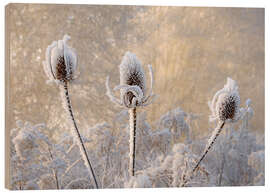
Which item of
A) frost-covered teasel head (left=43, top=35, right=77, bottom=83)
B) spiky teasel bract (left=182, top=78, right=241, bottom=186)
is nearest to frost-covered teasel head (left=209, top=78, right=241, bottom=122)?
spiky teasel bract (left=182, top=78, right=241, bottom=186)

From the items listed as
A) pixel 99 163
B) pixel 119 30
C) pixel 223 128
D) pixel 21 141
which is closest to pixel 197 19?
pixel 119 30

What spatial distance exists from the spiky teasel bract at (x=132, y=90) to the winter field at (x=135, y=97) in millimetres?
12

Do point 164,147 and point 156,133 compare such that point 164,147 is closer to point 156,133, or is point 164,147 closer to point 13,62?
point 156,133

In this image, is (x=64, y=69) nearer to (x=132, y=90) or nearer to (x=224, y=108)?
(x=132, y=90)

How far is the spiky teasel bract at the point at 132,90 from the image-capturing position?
438 centimetres

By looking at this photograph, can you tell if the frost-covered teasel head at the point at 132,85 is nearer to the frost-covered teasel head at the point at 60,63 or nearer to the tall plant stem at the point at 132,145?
the tall plant stem at the point at 132,145

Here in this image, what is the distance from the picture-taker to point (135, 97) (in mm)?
4348

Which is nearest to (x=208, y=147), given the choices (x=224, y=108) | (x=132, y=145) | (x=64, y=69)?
(x=224, y=108)

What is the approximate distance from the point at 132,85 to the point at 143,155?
83cm

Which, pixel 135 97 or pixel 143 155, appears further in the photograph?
pixel 143 155

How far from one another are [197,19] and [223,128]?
3.87 ft

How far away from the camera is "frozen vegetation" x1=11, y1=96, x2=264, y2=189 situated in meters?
4.64

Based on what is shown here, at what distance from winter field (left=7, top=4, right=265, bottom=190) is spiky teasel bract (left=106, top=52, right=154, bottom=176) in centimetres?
1

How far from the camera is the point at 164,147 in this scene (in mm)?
4922
